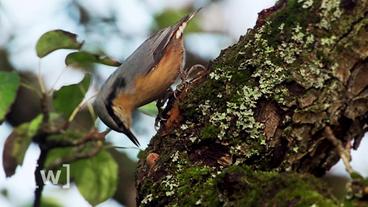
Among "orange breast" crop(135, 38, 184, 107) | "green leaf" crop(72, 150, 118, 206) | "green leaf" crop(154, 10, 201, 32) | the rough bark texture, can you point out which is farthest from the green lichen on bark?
"green leaf" crop(154, 10, 201, 32)

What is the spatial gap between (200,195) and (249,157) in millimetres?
184

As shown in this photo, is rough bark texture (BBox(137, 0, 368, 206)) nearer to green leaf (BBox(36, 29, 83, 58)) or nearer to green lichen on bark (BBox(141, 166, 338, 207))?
green lichen on bark (BBox(141, 166, 338, 207))

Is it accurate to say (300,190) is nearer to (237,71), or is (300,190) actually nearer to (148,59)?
(237,71)

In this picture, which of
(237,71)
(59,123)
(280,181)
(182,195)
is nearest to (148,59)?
(59,123)

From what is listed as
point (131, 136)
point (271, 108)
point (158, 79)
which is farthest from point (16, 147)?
point (271, 108)

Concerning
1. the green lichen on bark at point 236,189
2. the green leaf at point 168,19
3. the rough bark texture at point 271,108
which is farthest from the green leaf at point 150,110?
the green leaf at point 168,19

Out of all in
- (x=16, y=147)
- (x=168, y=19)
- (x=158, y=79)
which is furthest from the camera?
(x=168, y=19)

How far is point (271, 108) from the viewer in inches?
64.2

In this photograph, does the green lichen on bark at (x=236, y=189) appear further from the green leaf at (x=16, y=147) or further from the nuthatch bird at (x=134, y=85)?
the nuthatch bird at (x=134, y=85)

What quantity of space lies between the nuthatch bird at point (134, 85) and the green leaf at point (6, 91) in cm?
31

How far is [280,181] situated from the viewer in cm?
130

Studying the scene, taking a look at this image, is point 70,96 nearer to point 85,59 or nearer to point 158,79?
point 85,59

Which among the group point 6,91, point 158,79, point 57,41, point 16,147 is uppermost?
point 158,79

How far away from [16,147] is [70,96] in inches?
9.2
